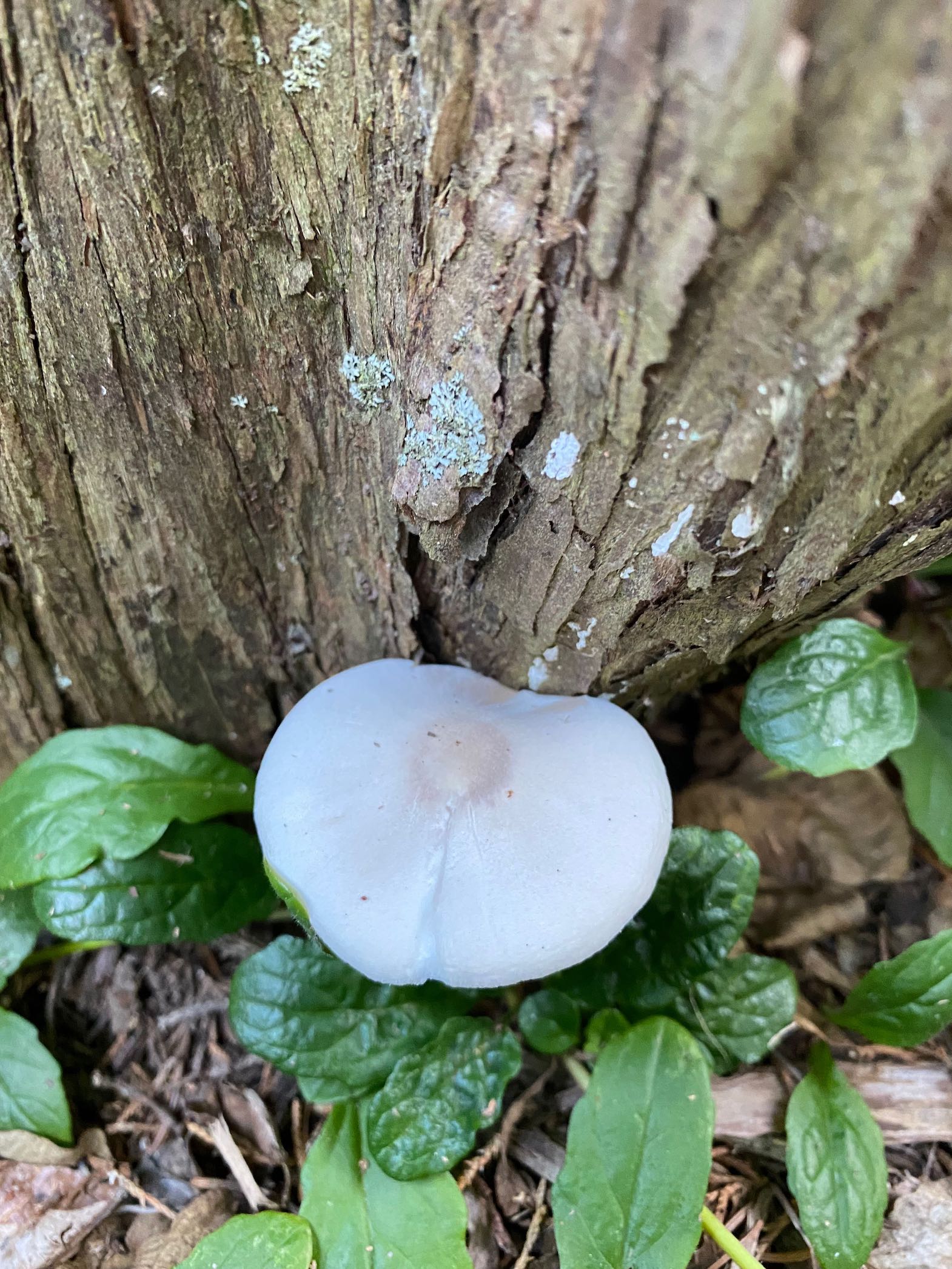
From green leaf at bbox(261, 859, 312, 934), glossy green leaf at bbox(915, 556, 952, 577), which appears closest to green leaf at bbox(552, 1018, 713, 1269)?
green leaf at bbox(261, 859, 312, 934)

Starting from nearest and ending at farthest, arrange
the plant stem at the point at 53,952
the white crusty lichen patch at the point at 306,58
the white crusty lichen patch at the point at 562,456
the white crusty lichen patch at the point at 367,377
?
the white crusty lichen patch at the point at 306,58, the white crusty lichen patch at the point at 562,456, the white crusty lichen patch at the point at 367,377, the plant stem at the point at 53,952

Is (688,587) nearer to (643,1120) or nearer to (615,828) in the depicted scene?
(615,828)

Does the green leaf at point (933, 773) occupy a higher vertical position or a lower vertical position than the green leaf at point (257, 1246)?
higher

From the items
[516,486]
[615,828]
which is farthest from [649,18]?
[615,828]

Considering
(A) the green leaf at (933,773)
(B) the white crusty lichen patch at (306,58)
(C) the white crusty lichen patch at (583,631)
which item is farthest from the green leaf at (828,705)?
(B) the white crusty lichen patch at (306,58)

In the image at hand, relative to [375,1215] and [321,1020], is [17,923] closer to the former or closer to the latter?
[321,1020]

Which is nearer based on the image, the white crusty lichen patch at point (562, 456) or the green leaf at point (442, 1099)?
the white crusty lichen patch at point (562, 456)

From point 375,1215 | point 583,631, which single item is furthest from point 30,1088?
point 583,631

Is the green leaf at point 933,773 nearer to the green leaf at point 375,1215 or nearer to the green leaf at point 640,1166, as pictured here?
the green leaf at point 640,1166
